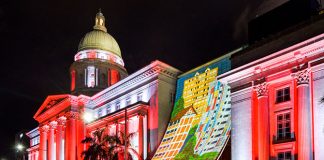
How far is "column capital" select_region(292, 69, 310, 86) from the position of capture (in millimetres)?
34250

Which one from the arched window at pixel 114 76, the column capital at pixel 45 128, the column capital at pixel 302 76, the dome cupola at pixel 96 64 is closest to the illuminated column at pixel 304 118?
the column capital at pixel 302 76

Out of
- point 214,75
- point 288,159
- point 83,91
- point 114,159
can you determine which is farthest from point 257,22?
point 83,91

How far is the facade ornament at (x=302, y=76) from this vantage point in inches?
1348

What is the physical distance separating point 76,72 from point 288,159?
175ft

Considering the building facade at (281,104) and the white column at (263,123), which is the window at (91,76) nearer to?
the building facade at (281,104)

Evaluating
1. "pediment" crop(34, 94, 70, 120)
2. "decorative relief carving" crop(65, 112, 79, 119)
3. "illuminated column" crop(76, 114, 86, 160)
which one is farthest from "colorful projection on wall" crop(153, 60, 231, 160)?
"pediment" crop(34, 94, 70, 120)

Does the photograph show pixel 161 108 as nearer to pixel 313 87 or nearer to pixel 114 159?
pixel 114 159

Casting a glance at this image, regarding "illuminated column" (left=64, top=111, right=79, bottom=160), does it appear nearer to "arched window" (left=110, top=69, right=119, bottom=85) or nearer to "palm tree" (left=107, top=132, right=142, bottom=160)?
"palm tree" (left=107, top=132, right=142, bottom=160)

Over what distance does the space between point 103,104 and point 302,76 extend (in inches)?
1443

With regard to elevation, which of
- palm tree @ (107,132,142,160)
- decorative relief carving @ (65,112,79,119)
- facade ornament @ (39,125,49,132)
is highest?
decorative relief carving @ (65,112,79,119)

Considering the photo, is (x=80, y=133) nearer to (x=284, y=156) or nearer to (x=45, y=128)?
(x=45, y=128)

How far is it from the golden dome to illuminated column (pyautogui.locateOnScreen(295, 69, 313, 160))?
2089 inches

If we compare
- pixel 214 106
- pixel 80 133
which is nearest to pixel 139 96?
pixel 214 106

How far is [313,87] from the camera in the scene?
3391cm
